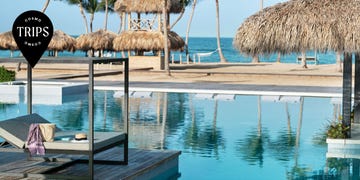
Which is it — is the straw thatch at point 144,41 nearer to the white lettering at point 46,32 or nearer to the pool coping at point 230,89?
the pool coping at point 230,89

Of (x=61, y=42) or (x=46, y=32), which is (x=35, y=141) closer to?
(x=46, y=32)

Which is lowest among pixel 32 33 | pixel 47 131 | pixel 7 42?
pixel 47 131

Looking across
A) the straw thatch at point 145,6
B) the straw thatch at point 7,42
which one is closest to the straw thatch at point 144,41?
the straw thatch at point 145,6

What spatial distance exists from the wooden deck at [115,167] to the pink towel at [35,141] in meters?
0.38

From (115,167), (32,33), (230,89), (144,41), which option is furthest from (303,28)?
(144,41)

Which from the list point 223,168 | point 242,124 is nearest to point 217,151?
point 223,168

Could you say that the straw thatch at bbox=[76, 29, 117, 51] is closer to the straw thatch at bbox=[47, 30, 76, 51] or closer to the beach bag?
the straw thatch at bbox=[47, 30, 76, 51]

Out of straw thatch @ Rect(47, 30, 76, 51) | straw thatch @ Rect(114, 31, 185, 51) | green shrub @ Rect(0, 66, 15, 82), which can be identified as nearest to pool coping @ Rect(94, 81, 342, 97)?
green shrub @ Rect(0, 66, 15, 82)

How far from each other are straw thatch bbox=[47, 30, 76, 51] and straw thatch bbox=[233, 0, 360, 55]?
25.2m

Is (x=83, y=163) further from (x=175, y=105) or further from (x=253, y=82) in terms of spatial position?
(x=253, y=82)

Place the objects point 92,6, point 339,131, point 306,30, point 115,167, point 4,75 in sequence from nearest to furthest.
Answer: point 115,167 → point 306,30 → point 339,131 → point 4,75 → point 92,6

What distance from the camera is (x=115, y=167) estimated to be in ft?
26.0

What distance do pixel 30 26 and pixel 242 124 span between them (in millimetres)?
6765

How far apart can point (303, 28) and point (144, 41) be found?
69.0ft
